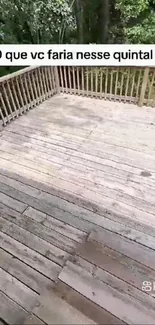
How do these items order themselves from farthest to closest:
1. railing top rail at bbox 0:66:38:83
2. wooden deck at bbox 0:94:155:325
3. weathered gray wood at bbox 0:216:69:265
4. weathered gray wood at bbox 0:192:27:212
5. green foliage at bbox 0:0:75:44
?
green foliage at bbox 0:0:75:44
railing top rail at bbox 0:66:38:83
weathered gray wood at bbox 0:192:27:212
weathered gray wood at bbox 0:216:69:265
wooden deck at bbox 0:94:155:325

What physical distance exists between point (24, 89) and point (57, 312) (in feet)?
10.7

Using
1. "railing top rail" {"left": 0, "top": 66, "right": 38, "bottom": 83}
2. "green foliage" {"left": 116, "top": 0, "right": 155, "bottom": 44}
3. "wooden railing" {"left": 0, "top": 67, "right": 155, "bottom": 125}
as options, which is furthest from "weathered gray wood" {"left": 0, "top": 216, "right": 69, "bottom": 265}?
"green foliage" {"left": 116, "top": 0, "right": 155, "bottom": 44}

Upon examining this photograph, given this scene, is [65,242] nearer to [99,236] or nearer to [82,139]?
[99,236]

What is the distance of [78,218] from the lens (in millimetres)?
2295

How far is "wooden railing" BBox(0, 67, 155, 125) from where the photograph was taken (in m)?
3.74

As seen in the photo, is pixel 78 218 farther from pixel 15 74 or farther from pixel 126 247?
pixel 15 74

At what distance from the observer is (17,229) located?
225 cm

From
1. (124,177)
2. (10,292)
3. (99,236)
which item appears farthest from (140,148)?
(10,292)

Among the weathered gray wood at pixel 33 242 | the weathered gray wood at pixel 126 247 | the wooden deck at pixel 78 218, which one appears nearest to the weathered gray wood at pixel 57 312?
the wooden deck at pixel 78 218

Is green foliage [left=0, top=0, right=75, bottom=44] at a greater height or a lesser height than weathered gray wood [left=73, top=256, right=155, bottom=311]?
greater

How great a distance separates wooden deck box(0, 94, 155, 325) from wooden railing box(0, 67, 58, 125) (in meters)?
0.21

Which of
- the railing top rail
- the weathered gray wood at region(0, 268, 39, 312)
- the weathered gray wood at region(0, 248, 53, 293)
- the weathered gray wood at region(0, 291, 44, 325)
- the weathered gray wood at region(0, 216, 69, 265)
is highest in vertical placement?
the railing top rail

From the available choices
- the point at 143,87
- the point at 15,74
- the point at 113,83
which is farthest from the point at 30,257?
the point at 113,83

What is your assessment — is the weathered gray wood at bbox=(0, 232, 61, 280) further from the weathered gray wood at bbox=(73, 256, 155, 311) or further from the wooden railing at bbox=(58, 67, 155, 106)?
the wooden railing at bbox=(58, 67, 155, 106)
